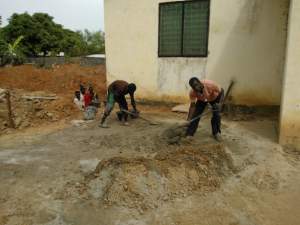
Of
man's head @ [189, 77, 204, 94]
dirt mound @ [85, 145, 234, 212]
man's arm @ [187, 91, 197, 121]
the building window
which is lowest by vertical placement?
dirt mound @ [85, 145, 234, 212]

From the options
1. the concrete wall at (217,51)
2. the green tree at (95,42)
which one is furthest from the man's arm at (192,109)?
the green tree at (95,42)

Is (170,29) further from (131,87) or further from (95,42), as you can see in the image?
(95,42)

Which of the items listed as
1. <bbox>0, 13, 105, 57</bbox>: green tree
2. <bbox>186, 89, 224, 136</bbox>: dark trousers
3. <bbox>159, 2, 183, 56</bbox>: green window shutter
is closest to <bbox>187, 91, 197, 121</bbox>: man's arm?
<bbox>186, 89, 224, 136</bbox>: dark trousers

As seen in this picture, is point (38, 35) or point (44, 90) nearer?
point (44, 90)

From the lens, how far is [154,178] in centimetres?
418

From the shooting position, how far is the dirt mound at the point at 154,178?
394 centimetres

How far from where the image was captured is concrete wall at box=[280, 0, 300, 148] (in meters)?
5.23

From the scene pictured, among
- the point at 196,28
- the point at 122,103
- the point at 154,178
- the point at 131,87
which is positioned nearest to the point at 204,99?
the point at 154,178

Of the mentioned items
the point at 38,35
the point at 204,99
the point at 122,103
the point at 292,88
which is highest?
the point at 38,35

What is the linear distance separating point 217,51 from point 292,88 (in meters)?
3.21

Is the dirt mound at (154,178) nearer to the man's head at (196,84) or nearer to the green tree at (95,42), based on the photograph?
the man's head at (196,84)

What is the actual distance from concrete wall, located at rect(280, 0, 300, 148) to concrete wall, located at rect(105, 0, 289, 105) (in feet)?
7.84

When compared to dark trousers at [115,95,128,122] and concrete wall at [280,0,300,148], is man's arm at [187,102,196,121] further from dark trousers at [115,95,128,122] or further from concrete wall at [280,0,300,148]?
dark trousers at [115,95,128,122]

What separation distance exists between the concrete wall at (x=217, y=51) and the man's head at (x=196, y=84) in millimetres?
3205
